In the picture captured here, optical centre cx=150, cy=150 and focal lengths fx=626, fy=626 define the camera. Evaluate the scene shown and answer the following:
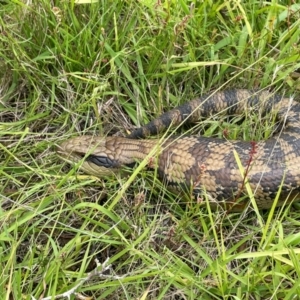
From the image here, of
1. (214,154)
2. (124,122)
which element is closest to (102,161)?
(124,122)

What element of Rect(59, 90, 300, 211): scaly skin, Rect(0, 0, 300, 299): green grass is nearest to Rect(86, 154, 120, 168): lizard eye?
Rect(59, 90, 300, 211): scaly skin

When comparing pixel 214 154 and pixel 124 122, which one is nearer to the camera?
pixel 214 154

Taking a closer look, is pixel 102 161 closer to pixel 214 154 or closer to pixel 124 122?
pixel 124 122

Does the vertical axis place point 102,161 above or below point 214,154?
below

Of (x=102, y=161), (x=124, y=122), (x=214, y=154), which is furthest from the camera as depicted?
(x=124, y=122)

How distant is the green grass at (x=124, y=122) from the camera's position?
130 inches

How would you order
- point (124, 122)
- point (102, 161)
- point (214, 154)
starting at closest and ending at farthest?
point (214, 154)
point (102, 161)
point (124, 122)

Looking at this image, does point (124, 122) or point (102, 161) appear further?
point (124, 122)

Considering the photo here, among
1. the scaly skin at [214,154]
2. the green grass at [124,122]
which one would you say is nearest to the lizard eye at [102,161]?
the scaly skin at [214,154]

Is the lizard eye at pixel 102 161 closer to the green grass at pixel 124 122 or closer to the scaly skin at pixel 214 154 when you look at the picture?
the scaly skin at pixel 214 154

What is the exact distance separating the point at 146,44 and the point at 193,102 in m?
0.48

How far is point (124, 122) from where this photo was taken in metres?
4.09

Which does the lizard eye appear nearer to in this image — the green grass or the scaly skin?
the scaly skin

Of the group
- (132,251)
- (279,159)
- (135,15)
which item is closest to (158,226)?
(132,251)
